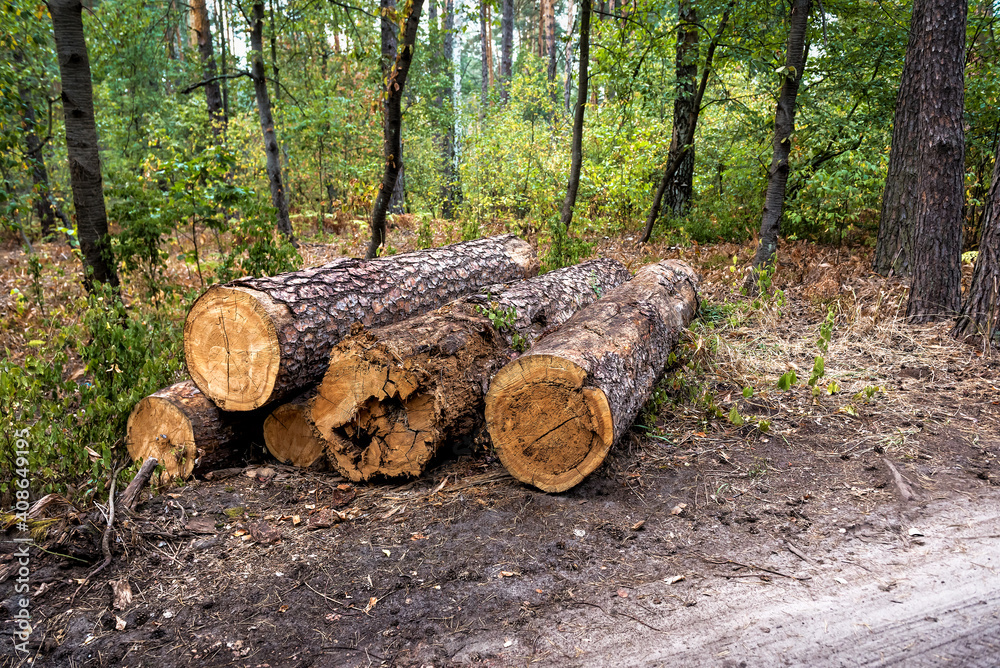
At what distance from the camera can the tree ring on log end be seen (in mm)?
3736

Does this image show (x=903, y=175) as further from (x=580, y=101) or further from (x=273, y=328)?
(x=273, y=328)

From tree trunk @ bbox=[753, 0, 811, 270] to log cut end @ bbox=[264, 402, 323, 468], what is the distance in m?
5.13

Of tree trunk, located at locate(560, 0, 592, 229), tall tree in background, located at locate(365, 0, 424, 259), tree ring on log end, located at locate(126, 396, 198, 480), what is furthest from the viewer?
tree trunk, located at locate(560, 0, 592, 229)

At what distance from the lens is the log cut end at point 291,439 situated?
12.9 ft

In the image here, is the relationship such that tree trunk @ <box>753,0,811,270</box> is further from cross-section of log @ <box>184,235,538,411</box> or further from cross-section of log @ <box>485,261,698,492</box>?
cross-section of log @ <box>184,235,538,411</box>

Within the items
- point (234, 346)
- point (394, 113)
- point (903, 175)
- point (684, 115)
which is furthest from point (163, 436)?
point (684, 115)

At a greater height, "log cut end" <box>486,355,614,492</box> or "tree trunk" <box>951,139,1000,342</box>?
"tree trunk" <box>951,139,1000,342</box>

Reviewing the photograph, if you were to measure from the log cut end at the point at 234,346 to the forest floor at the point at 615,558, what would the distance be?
1.94 ft

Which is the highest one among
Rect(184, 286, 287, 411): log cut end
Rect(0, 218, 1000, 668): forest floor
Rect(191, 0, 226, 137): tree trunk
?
Rect(191, 0, 226, 137): tree trunk

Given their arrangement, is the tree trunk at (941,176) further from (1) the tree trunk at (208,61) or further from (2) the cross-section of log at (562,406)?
(1) the tree trunk at (208,61)

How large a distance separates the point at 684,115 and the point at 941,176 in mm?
4393

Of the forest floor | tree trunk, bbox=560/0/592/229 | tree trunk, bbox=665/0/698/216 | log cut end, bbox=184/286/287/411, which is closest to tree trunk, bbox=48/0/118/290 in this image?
log cut end, bbox=184/286/287/411

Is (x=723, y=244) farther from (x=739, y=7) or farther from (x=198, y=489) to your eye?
(x=198, y=489)

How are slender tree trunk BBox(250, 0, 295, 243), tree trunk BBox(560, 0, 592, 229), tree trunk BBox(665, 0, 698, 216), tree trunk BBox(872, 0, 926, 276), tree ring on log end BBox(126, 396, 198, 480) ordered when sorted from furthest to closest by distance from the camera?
slender tree trunk BBox(250, 0, 295, 243)
tree trunk BBox(665, 0, 698, 216)
tree trunk BBox(560, 0, 592, 229)
tree trunk BBox(872, 0, 926, 276)
tree ring on log end BBox(126, 396, 198, 480)
